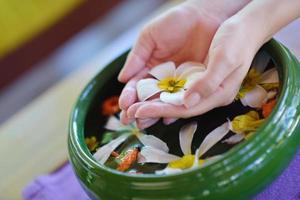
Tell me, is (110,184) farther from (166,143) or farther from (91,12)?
(91,12)

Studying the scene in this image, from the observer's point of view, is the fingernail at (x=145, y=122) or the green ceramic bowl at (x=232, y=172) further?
the fingernail at (x=145, y=122)

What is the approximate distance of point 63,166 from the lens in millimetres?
730

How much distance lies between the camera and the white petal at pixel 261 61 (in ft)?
1.82

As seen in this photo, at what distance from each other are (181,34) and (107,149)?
18cm

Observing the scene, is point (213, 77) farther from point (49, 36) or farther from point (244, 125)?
point (49, 36)

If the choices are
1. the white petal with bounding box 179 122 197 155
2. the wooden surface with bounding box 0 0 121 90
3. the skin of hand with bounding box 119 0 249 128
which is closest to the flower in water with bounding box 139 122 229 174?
the white petal with bounding box 179 122 197 155

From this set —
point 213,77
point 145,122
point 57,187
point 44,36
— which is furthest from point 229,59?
point 44,36

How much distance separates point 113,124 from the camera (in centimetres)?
61

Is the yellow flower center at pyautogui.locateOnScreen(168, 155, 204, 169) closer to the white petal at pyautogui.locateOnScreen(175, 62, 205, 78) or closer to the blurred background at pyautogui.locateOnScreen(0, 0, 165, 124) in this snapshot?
the white petal at pyautogui.locateOnScreen(175, 62, 205, 78)

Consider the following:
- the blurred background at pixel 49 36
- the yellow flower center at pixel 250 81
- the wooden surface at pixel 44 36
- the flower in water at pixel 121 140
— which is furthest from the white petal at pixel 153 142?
the wooden surface at pixel 44 36

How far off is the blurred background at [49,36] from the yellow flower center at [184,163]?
2.87 feet

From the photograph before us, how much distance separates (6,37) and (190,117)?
0.96m

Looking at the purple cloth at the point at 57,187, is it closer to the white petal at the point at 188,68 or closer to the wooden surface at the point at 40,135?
the wooden surface at the point at 40,135

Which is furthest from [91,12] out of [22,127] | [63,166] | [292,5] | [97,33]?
[292,5]
